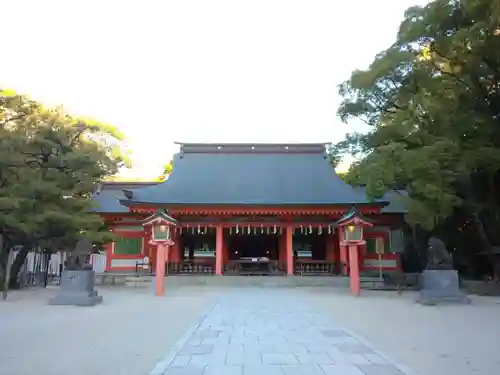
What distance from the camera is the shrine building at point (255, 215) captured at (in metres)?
20.0

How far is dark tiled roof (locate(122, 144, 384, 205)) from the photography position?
68.7ft

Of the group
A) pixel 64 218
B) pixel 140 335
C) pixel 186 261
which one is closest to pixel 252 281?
pixel 186 261

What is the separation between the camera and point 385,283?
18359mm

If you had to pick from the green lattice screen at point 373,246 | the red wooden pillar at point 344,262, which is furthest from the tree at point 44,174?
the green lattice screen at point 373,246

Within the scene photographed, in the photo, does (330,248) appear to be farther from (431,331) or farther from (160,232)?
(431,331)

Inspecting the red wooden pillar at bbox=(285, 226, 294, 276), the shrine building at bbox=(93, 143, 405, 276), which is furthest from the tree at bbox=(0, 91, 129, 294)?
the red wooden pillar at bbox=(285, 226, 294, 276)

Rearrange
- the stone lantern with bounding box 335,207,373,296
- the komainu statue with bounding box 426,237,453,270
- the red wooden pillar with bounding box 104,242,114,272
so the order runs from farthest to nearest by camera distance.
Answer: the red wooden pillar with bounding box 104,242,114,272 → the stone lantern with bounding box 335,207,373,296 → the komainu statue with bounding box 426,237,453,270

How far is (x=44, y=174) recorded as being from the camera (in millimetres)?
15594

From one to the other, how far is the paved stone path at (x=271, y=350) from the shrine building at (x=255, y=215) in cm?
1134

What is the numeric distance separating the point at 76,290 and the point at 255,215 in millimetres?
10457

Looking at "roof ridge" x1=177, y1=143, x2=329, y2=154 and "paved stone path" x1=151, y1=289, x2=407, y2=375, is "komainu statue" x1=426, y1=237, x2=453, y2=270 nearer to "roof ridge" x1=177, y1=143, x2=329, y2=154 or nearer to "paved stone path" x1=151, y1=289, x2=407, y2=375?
"paved stone path" x1=151, y1=289, x2=407, y2=375

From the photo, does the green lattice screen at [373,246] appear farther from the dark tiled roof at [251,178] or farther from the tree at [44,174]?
the tree at [44,174]

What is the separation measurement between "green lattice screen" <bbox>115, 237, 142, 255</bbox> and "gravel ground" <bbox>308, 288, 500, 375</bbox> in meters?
12.5

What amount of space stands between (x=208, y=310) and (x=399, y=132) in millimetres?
8916
